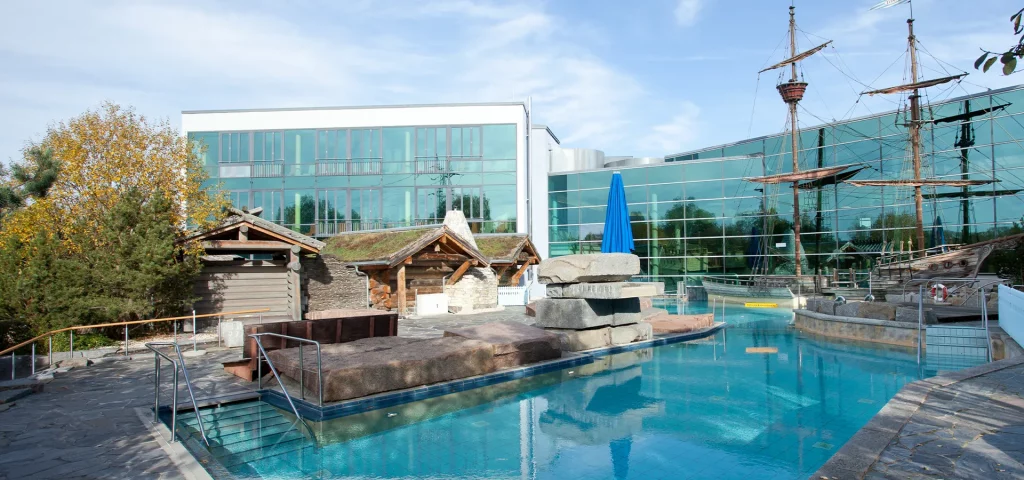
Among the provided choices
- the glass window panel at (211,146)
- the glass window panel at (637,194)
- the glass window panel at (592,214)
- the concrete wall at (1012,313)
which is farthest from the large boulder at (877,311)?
the glass window panel at (211,146)

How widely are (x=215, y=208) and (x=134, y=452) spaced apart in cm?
1388

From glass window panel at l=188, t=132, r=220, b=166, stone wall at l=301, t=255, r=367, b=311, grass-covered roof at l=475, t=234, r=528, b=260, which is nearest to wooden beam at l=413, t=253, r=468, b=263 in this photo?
stone wall at l=301, t=255, r=367, b=311

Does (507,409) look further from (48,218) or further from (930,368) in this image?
(48,218)

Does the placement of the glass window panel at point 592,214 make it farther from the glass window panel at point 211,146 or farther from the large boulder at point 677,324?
the glass window panel at point 211,146

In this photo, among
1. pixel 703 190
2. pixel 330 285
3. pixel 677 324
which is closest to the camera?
pixel 677 324

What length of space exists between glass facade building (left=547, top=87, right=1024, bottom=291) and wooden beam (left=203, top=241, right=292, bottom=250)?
14.6m

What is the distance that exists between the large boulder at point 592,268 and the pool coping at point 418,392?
1.54 metres

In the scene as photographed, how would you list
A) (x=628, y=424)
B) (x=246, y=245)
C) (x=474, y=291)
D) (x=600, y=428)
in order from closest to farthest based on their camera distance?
(x=600, y=428), (x=628, y=424), (x=246, y=245), (x=474, y=291)

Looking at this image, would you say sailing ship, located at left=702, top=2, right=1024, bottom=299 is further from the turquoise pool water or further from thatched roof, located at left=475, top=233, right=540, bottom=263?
the turquoise pool water

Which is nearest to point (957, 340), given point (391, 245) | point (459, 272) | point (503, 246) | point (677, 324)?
point (677, 324)

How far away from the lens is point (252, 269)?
18453 mm

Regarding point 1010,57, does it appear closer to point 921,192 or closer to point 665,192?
point 921,192

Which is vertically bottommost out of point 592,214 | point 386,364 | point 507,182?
point 386,364

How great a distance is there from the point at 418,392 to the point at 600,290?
4784mm
